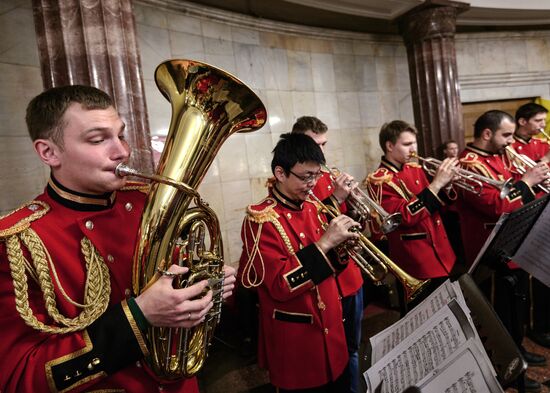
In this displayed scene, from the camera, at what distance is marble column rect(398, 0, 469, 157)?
6125 millimetres

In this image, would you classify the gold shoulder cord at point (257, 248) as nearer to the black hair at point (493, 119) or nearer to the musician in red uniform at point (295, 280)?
the musician in red uniform at point (295, 280)

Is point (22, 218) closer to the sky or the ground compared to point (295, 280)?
closer to the sky

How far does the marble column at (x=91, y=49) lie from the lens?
2779mm

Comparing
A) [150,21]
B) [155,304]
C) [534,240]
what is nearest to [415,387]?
[155,304]

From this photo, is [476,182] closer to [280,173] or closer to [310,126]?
[310,126]

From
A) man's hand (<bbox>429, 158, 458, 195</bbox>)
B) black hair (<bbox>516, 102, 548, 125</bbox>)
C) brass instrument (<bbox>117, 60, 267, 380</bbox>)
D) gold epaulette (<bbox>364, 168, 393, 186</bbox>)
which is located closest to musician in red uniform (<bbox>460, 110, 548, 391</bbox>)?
man's hand (<bbox>429, 158, 458, 195</bbox>)

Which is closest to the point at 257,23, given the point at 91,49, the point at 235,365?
the point at 91,49

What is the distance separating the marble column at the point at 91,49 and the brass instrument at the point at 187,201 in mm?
1516

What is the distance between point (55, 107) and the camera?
1.33m

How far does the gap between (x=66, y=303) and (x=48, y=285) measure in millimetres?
93

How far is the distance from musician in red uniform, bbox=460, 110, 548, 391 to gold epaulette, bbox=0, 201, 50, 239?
3587mm

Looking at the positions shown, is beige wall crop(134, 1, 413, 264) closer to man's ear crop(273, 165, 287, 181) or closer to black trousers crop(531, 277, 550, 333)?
man's ear crop(273, 165, 287, 181)

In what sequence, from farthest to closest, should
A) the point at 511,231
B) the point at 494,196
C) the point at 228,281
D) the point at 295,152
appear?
the point at 494,196, the point at 295,152, the point at 511,231, the point at 228,281

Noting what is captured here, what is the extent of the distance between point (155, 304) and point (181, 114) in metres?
0.76
